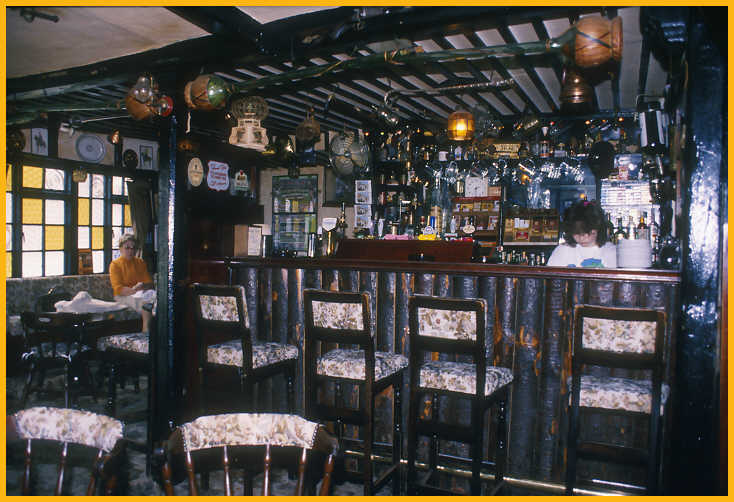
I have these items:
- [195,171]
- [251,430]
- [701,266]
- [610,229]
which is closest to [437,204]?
[610,229]

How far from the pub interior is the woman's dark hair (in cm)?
2

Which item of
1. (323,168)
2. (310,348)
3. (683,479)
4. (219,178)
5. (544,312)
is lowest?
(683,479)

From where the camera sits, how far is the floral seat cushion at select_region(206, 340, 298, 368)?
3.11 metres

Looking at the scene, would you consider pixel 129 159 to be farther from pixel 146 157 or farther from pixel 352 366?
pixel 352 366

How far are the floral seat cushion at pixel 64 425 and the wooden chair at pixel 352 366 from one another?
4.77 ft

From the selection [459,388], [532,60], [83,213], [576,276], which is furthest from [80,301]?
[532,60]

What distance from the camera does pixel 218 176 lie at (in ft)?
15.0

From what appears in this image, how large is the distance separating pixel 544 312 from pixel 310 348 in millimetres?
1462

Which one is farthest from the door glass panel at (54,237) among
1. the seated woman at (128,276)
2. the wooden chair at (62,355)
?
the wooden chair at (62,355)

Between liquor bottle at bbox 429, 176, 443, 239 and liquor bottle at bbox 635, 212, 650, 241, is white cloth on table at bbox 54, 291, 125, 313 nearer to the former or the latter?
liquor bottle at bbox 429, 176, 443, 239

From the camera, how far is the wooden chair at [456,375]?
251cm

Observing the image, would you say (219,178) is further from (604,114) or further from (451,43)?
(604,114)

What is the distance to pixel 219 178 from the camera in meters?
4.59

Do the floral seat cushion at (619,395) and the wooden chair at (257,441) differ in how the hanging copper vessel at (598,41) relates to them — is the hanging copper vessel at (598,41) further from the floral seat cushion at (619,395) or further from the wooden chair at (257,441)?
the wooden chair at (257,441)
